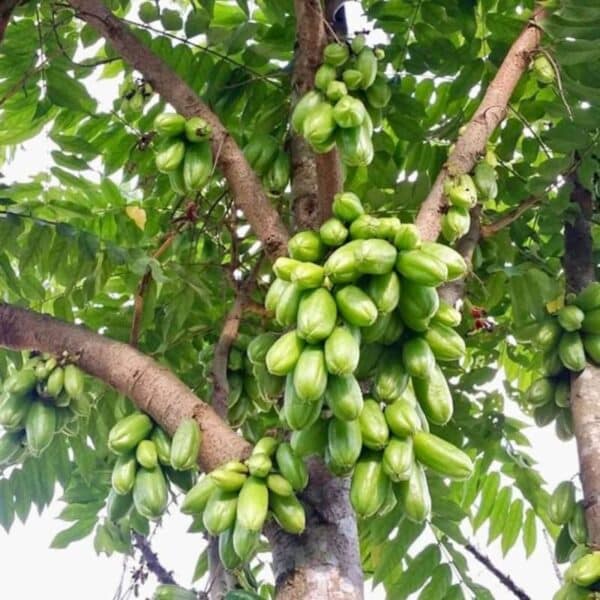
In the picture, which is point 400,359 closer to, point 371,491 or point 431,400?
point 431,400

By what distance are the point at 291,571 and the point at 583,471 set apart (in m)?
0.76

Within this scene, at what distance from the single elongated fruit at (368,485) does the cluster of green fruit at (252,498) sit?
0.11 m

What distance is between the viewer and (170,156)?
2031 millimetres

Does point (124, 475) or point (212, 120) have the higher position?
point (212, 120)

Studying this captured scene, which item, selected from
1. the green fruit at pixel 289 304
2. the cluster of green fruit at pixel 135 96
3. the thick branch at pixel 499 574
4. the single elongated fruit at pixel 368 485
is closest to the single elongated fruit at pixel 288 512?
the single elongated fruit at pixel 368 485

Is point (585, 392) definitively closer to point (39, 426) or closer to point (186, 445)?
point (186, 445)

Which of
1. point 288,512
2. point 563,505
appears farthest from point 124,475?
point 563,505

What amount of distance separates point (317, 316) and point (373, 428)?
23 centimetres

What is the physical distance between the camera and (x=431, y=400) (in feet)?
5.75

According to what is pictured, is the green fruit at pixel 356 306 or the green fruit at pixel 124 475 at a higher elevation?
the green fruit at pixel 356 306

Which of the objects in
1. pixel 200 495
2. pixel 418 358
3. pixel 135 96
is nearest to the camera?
pixel 418 358

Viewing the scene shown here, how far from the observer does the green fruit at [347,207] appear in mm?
1748

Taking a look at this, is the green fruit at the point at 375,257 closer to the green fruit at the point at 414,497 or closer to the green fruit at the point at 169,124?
the green fruit at the point at 414,497

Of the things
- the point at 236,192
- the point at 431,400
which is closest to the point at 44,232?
the point at 236,192
